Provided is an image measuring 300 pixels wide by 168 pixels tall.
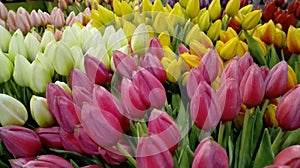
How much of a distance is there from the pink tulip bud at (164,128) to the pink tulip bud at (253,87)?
103 mm

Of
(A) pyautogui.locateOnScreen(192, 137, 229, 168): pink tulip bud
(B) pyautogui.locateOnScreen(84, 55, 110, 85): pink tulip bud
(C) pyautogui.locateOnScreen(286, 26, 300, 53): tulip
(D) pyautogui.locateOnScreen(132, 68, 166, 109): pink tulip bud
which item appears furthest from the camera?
(C) pyautogui.locateOnScreen(286, 26, 300, 53): tulip

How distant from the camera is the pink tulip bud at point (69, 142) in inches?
19.6

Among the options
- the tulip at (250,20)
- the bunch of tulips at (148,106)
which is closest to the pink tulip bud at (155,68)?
the bunch of tulips at (148,106)

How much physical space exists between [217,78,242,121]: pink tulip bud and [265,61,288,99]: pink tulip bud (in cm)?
6

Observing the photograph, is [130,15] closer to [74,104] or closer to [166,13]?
[166,13]

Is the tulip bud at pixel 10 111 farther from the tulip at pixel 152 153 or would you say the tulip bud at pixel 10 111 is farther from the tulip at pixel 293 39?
the tulip at pixel 293 39

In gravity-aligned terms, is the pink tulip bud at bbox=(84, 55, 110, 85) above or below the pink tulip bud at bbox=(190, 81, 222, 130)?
below

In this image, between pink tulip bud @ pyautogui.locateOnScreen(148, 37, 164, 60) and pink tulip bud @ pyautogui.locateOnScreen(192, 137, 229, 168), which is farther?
pink tulip bud @ pyautogui.locateOnScreen(148, 37, 164, 60)

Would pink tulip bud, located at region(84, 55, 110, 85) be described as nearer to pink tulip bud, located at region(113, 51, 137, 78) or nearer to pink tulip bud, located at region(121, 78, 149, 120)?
pink tulip bud, located at region(113, 51, 137, 78)

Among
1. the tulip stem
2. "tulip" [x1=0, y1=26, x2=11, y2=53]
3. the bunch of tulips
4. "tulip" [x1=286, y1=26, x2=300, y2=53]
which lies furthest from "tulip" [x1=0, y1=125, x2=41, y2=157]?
"tulip" [x1=286, y1=26, x2=300, y2=53]

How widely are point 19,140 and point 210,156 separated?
238 mm

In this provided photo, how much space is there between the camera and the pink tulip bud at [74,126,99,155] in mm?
470

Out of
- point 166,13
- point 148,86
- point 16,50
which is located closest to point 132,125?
point 148,86

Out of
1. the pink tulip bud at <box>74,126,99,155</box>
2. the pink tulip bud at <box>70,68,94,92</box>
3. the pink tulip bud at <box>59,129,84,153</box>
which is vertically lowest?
the pink tulip bud at <box>59,129,84,153</box>
